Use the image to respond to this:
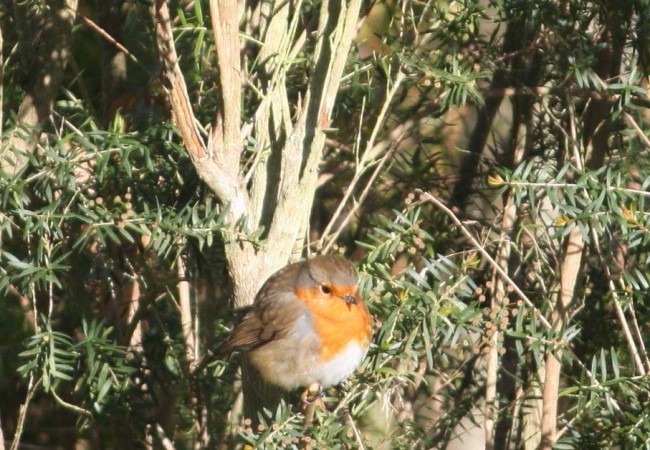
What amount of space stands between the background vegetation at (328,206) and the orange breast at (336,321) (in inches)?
2.2

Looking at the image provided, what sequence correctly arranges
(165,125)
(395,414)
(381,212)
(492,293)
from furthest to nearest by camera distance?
1. (381,212)
2. (395,414)
3. (492,293)
4. (165,125)

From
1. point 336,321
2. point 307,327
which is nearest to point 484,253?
point 336,321

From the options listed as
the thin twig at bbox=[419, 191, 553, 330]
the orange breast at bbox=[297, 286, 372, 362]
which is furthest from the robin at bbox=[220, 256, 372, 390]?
the thin twig at bbox=[419, 191, 553, 330]

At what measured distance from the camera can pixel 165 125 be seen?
3.15 metres

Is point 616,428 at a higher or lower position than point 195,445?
higher

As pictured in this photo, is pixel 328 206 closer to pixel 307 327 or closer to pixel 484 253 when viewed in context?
pixel 307 327

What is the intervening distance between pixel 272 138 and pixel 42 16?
990 millimetres

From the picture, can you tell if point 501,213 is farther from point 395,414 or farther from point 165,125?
point 165,125

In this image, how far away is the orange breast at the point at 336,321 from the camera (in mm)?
3191

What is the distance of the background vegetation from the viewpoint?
286 cm

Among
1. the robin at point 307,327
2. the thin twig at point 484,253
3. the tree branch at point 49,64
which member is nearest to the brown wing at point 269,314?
the robin at point 307,327

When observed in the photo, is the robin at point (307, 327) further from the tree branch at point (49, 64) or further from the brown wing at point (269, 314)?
the tree branch at point (49, 64)

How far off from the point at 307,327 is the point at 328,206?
89cm

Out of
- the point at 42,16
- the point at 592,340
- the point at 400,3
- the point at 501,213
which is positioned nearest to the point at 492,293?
the point at 501,213
